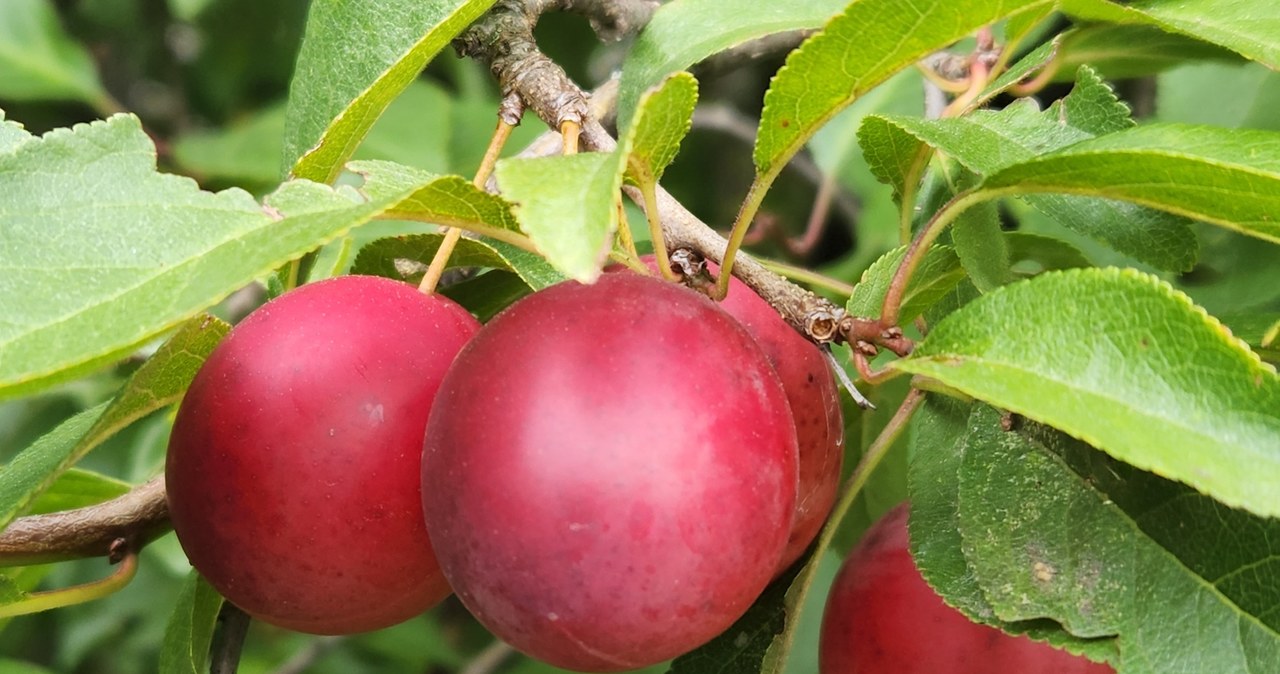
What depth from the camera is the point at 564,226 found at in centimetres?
50

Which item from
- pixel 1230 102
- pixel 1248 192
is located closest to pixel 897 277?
pixel 1248 192

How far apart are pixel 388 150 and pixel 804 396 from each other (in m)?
1.22

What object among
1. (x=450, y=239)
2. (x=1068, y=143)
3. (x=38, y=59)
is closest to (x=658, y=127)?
(x=450, y=239)

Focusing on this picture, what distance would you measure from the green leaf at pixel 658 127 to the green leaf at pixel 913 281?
0.20 metres

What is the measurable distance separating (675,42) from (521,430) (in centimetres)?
36

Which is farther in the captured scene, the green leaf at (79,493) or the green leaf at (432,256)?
the green leaf at (79,493)

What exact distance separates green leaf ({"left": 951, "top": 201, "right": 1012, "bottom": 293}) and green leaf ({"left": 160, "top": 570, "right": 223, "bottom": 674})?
1.86ft

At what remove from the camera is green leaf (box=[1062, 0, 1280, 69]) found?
2.39ft

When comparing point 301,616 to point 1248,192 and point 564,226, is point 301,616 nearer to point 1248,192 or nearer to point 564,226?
point 564,226

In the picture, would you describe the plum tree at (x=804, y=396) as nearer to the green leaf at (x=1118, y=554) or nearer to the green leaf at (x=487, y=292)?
the green leaf at (x=1118, y=554)

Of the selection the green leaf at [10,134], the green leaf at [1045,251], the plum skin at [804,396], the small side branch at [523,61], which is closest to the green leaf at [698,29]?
the small side branch at [523,61]

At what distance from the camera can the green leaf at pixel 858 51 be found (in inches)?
23.8

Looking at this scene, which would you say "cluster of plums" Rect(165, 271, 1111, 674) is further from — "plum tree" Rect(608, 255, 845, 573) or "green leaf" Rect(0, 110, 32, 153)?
"green leaf" Rect(0, 110, 32, 153)

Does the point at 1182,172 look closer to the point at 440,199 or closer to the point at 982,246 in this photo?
the point at 982,246
